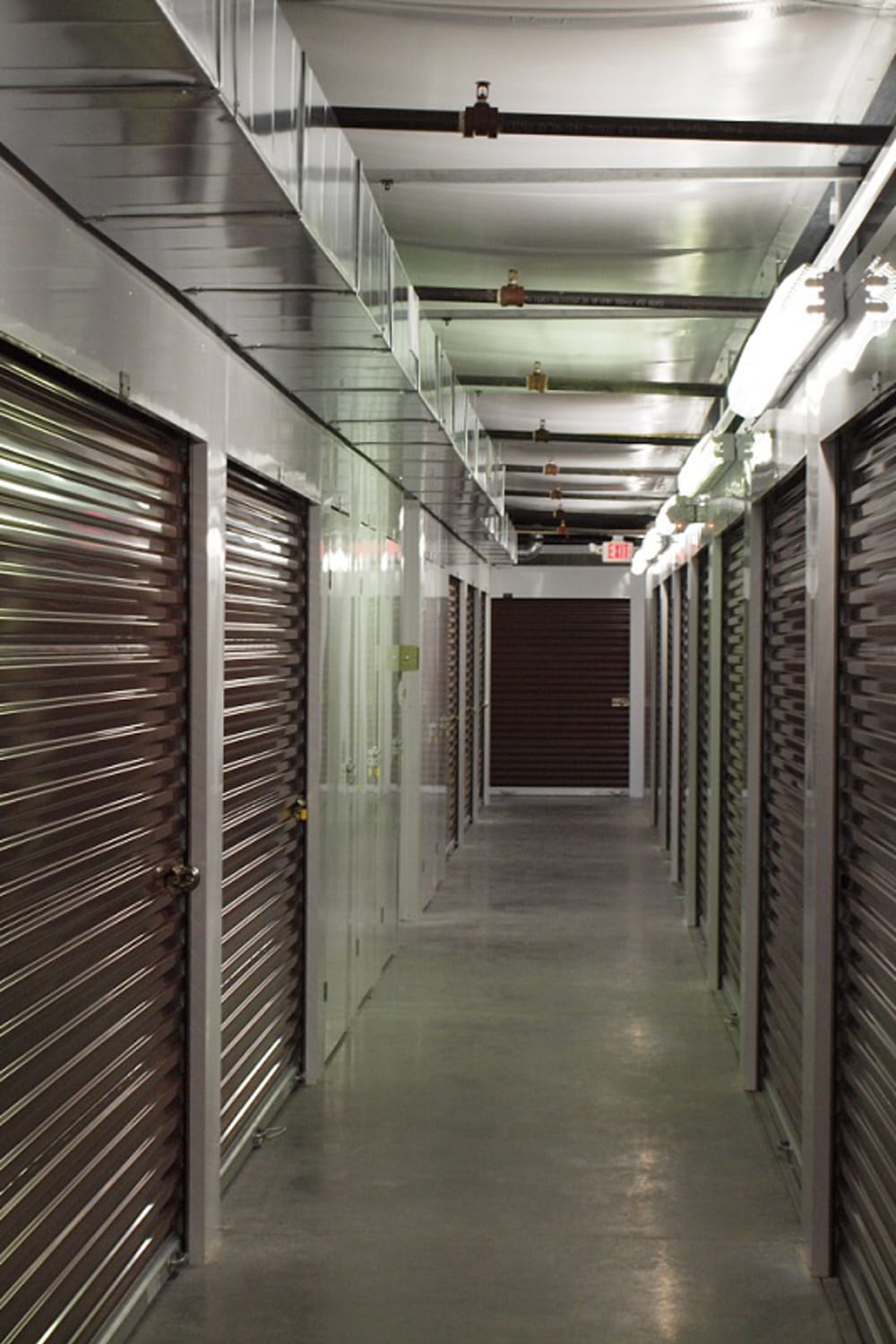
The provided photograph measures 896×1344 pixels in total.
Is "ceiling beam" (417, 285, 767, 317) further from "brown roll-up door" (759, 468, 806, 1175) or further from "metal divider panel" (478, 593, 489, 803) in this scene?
"metal divider panel" (478, 593, 489, 803)

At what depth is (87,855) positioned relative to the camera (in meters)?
3.25

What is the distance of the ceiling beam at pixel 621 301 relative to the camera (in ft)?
18.7

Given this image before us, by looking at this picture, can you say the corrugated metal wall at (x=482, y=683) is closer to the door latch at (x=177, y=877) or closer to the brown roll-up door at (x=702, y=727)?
the brown roll-up door at (x=702, y=727)

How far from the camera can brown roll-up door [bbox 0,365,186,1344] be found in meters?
2.82

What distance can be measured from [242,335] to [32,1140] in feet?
6.95

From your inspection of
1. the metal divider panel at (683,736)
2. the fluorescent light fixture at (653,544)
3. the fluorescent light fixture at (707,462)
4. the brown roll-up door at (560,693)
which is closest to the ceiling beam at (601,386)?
the fluorescent light fixture at (707,462)

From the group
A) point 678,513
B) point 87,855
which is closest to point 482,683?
point 678,513

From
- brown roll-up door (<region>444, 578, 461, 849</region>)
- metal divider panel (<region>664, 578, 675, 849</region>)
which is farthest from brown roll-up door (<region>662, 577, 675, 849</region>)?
brown roll-up door (<region>444, 578, 461, 849</region>)

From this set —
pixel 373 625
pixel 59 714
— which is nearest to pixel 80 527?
pixel 59 714

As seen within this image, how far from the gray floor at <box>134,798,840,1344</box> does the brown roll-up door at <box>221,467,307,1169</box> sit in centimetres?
30

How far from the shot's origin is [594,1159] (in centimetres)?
496

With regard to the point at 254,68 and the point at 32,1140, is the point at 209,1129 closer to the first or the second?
the point at 32,1140

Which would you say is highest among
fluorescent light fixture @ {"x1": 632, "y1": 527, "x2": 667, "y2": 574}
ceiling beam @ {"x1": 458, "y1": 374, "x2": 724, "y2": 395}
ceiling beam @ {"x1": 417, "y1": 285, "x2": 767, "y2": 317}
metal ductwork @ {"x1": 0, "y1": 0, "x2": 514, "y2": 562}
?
ceiling beam @ {"x1": 458, "y1": 374, "x2": 724, "y2": 395}

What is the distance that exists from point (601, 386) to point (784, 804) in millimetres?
3086
